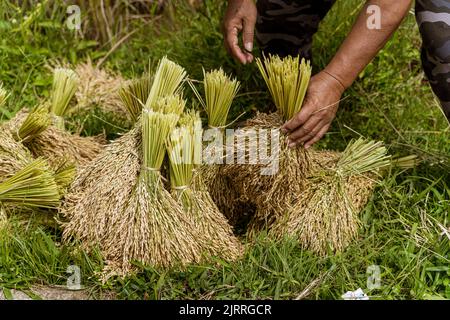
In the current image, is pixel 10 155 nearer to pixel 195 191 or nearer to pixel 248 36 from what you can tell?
pixel 195 191

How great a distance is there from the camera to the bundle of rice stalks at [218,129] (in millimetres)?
2346

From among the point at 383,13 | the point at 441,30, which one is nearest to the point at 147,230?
the point at 383,13

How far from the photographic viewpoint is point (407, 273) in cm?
227

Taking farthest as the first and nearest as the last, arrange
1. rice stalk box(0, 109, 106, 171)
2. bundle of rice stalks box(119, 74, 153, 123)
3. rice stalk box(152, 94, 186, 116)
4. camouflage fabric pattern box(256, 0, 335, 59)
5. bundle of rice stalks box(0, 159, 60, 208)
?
camouflage fabric pattern box(256, 0, 335, 59) → rice stalk box(0, 109, 106, 171) → bundle of rice stalks box(119, 74, 153, 123) → bundle of rice stalks box(0, 159, 60, 208) → rice stalk box(152, 94, 186, 116)

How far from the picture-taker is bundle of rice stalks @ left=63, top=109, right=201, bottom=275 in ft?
7.23

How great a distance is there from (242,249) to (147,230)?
356 mm

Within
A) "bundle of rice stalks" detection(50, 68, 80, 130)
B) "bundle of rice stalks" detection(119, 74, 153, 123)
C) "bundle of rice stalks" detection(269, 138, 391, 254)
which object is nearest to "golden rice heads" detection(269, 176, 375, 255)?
"bundle of rice stalks" detection(269, 138, 391, 254)

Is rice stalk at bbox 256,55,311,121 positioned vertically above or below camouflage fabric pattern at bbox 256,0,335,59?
below

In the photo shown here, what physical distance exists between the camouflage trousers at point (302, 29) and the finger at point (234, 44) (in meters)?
0.30

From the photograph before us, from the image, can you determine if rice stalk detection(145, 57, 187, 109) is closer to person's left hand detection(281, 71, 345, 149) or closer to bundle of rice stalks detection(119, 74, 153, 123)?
bundle of rice stalks detection(119, 74, 153, 123)

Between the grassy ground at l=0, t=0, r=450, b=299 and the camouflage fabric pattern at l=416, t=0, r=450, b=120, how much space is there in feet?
1.26

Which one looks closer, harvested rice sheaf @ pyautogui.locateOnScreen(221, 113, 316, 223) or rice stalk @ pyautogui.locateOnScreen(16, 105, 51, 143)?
harvested rice sheaf @ pyautogui.locateOnScreen(221, 113, 316, 223)
